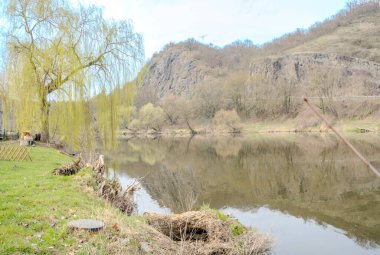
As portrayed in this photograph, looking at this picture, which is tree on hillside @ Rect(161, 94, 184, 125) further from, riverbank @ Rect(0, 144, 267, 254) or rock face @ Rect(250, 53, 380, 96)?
riverbank @ Rect(0, 144, 267, 254)

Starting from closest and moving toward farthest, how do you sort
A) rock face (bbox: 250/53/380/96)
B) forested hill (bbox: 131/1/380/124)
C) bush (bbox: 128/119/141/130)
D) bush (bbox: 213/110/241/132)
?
bush (bbox: 213/110/241/132) < bush (bbox: 128/119/141/130) < rock face (bbox: 250/53/380/96) < forested hill (bbox: 131/1/380/124)

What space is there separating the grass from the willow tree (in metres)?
9.29

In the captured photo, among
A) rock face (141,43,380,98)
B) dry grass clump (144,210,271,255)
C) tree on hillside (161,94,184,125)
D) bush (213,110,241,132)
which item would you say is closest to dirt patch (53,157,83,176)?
dry grass clump (144,210,271,255)

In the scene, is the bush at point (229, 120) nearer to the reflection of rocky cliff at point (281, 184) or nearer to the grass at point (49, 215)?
the reflection of rocky cliff at point (281, 184)

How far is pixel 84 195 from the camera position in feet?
38.2

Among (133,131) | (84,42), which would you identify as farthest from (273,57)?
(84,42)

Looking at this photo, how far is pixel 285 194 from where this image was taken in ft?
62.1

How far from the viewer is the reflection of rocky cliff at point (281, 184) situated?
15.3 m

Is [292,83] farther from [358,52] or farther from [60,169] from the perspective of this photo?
[60,169]

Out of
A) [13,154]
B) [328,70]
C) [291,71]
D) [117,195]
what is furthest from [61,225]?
[291,71]

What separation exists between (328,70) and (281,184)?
71.2m

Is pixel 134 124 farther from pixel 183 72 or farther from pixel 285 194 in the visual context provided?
pixel 183 72

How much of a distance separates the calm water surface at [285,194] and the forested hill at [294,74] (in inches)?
804

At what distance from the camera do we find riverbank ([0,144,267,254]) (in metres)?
6.94
